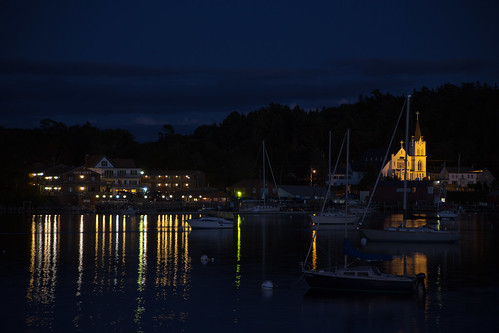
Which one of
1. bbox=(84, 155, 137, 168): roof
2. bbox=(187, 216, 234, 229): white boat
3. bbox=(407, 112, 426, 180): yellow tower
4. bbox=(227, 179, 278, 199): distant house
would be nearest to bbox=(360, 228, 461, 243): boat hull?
bbox=(187, 216, 234, 229): white boat

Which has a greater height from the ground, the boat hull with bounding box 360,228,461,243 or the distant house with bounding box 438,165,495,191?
the distant house with bounding box 438,165,495,191

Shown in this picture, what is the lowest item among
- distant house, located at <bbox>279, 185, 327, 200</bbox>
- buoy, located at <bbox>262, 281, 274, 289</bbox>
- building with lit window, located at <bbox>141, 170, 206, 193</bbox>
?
buoy, located at <bbox>262, 281, 274, 289</bbox>

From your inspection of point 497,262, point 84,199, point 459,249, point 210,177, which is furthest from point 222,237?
point 210,177

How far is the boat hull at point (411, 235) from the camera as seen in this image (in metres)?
64.4

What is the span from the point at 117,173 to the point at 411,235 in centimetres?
9492

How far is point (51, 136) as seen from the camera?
17612 cm

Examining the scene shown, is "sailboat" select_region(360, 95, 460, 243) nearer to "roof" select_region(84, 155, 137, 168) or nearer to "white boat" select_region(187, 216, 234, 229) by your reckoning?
"white boat" select_region(187, 216, 234, 229)

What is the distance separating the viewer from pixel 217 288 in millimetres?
41281

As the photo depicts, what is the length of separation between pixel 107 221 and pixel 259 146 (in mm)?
94653

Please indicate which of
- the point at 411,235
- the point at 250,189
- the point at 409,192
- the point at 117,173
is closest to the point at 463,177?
the point at 409,192

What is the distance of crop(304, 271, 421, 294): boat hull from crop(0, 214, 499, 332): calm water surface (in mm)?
536

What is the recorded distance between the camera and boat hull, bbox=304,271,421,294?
37.0 m

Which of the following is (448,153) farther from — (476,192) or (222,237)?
(222,237)

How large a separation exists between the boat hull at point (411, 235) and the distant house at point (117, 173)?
88.8m
